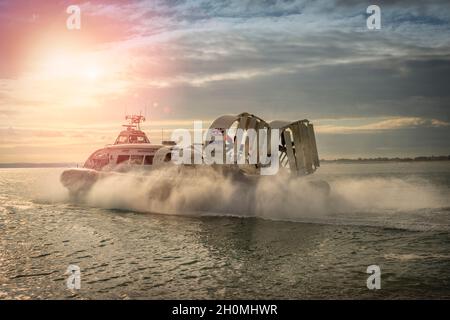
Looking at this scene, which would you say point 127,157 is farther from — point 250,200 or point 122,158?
point 250,200

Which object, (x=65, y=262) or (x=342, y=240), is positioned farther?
(x=342, y=240)

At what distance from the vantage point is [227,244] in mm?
9898

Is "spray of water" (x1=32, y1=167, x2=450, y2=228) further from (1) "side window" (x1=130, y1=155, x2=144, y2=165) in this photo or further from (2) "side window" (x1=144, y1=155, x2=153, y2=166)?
(1) "side window" (x1=130, y1=155, x2=144, y2=165)

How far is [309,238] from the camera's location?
10227 mm

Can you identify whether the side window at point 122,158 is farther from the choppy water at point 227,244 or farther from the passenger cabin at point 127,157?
the choppy water at point 227,244

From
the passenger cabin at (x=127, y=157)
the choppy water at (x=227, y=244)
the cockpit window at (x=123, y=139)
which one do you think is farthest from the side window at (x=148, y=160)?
the cockpit window at (x=123, y=139)

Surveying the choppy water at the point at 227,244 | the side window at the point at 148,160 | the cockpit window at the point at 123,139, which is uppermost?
the cockpit window at the point at 123,139

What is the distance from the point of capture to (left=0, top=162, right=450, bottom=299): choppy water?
21.2ft

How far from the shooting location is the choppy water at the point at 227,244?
6.45m

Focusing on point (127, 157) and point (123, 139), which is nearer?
point (127, 157)

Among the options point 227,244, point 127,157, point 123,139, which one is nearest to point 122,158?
point 127,157
